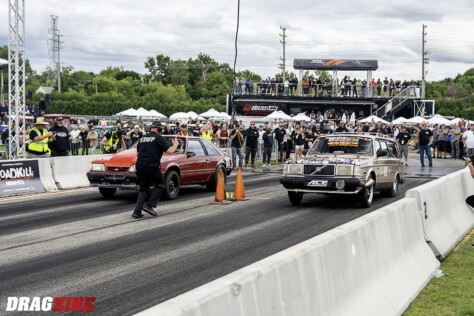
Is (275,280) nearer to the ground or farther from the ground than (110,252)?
farther from the ground

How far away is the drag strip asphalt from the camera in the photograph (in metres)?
5.95

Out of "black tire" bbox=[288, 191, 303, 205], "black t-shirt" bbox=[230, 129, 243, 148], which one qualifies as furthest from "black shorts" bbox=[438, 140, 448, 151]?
"black tire" bbox=[288, 191, 303, 205]

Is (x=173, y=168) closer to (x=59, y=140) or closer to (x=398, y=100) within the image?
(x=59, y=140)

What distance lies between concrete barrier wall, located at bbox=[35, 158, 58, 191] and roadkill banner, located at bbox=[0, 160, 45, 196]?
0.46 ft

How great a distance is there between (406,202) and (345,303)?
2.59 meters

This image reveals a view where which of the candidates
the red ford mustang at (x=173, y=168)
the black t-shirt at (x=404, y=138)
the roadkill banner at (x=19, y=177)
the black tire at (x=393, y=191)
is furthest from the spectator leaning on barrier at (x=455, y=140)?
the roadkill banner at (x=19, y=177)

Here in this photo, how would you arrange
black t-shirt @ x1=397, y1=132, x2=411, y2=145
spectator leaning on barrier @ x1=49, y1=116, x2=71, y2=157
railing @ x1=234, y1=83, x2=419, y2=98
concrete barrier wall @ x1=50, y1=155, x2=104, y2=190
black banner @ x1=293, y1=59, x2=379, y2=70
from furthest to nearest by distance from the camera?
black banner @ x1=293, y1=59, x2=379, y2=70 < railing @ x1=234, y1=83, x2=419, y2=98 < black t-shirt @ x1=397, y1=132, x2=411, y2=145 < spectator leaning on barrier @ x1=49, y1=116, x2=71, y2=157 < concrete barrier wall @ x1=50, y1=155, x2=104, y2=190

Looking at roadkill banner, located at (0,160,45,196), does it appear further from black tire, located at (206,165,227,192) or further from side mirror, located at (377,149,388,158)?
side mirror, located at (377,149,388,158)

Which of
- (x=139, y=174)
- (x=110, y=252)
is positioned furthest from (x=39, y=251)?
(x=139, y=174)

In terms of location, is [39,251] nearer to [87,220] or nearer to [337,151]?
[87,220]

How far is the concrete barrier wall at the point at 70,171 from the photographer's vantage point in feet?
52.1

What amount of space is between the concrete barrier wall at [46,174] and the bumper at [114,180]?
280 cm

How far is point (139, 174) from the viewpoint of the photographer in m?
10.6

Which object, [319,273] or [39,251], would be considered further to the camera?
[39,251]
